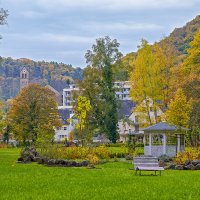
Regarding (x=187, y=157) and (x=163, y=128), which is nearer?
(x=187, y=157)

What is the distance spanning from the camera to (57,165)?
26312 millimetres

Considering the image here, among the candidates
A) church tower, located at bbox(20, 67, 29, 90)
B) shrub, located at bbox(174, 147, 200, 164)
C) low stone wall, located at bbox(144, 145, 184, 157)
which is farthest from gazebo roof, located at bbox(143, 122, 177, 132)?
church tower, located at bbox(20, 67, 29, 90)

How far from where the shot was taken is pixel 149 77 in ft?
177

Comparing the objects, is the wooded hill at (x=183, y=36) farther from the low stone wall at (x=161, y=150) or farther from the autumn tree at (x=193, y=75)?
the low stone wall at (x=161, y=150)

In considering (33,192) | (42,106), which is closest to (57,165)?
(33,192)

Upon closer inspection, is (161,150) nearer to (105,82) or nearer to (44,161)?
(44,161)

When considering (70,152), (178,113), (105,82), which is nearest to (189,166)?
(70,152)

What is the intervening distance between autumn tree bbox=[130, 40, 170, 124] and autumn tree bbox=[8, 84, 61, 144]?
1432 cm

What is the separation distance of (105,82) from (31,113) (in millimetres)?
11052

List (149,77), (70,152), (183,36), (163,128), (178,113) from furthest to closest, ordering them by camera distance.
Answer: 1. (183,36)
2. (149,77)
3. (178,113)
4. (163,128)
5. (70,152)

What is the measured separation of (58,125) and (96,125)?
33.2 ft

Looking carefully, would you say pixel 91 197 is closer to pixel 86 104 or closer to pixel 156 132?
pixel 156 132

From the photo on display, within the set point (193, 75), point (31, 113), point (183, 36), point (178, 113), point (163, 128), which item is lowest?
point (163, 128)

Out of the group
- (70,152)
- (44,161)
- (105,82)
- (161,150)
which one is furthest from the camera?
(105,82)
